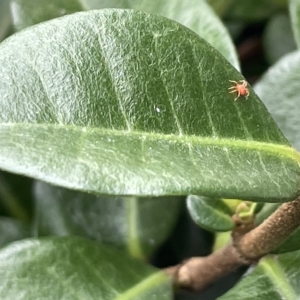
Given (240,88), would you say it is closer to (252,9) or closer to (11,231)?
(11,231)

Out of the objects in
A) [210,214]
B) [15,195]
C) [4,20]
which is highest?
[4,20]

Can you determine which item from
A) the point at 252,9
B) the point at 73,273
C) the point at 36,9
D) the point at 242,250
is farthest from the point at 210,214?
the point at 252,9

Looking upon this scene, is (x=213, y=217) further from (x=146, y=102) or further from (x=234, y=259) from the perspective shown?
(x=146, y=102)

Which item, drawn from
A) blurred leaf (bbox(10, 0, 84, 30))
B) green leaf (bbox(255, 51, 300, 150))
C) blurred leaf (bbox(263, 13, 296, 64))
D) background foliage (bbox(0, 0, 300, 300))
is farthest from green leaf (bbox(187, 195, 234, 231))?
blurred leaf (bbox(263, 13, 296, 64))

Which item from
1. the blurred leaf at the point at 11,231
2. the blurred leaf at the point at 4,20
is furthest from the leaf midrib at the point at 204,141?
the blurred leaf at the point at 4,20

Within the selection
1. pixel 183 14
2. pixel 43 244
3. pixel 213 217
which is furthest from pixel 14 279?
pixel 183 14

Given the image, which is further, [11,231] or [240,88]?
[11,231]

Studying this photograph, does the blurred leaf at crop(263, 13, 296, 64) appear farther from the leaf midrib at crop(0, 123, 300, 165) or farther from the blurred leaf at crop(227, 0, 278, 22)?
the leaf midrib at crop(0, 123, 300, 165)
